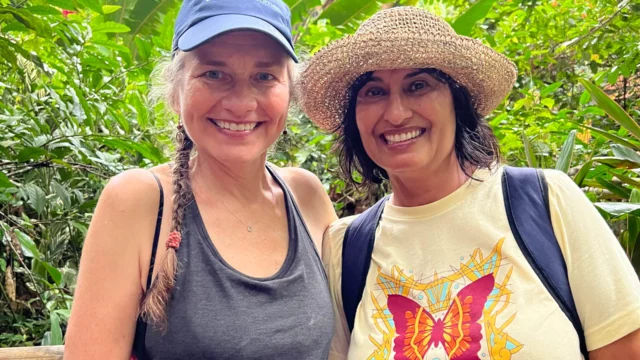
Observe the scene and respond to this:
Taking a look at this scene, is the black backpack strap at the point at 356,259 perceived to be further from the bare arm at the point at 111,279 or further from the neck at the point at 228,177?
the bare arm at the point at 111,279

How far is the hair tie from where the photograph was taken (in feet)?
4.33

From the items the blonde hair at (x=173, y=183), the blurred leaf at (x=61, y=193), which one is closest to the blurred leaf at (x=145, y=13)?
the blurred leaf at (x=61, y=193)

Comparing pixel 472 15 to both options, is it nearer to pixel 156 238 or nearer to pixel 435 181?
pixel 435 181

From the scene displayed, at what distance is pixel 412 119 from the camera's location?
1589 mm

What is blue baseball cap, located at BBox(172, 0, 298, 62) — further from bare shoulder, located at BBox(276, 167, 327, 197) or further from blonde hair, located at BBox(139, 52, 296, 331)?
bare shoulder, located at BBox(276, 167, 327, 197)

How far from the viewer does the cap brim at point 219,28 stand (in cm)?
138

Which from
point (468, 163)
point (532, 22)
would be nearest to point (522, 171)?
point (468, 163)

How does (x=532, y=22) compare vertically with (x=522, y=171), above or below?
above

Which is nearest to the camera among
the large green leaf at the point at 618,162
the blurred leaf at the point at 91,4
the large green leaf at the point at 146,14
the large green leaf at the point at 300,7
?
the blurred leaf at the point at 91,4

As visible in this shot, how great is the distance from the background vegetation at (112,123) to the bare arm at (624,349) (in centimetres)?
→ 61

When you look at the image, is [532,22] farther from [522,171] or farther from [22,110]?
[22,110]

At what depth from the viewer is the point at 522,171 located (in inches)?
62.3

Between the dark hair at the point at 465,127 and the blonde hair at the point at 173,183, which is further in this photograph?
the dark hair at the point at 465,127

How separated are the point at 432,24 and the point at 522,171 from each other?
0.48 m
